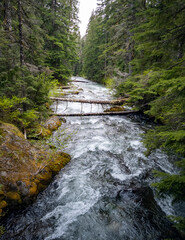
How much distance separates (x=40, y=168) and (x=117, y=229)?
8.45 feet

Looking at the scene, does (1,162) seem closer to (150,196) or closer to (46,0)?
(150,196)

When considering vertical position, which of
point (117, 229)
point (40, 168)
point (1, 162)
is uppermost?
point (1, 162)

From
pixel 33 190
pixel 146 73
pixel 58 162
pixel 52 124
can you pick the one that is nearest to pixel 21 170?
pixel 33 190

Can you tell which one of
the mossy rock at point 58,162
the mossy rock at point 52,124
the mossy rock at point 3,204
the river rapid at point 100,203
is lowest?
the river rapid at point 100,203

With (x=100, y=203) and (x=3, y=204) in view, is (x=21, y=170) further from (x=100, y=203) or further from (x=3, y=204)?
(x=100, y=203)

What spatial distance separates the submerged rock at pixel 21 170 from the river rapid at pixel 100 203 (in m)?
0.26

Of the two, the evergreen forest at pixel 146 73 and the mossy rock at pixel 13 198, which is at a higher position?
the evergreen forest at pixel 146 73

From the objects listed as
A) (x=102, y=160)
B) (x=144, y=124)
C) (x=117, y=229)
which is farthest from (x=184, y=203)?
(x=144, y=124)

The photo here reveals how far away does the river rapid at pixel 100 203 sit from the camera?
273 centimetres

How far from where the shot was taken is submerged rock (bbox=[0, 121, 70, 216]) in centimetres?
290

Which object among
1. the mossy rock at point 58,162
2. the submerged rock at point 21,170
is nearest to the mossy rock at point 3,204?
the submerged rock at point 21,170

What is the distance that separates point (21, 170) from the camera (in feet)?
11.1

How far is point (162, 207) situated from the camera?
3381 millimetres

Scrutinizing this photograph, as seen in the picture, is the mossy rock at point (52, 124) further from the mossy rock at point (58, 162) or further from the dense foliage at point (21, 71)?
the mossy rock at point (58, 162)
